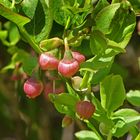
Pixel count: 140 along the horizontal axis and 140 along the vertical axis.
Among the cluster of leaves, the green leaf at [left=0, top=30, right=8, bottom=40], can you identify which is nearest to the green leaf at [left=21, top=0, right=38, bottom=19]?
the cluster of leaves

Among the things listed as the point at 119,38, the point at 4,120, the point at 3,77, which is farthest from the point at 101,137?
the point at 4,120

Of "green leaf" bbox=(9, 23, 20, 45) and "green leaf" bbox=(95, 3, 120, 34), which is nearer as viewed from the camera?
"green leaf" bbox=(95, 3, 120, 34)

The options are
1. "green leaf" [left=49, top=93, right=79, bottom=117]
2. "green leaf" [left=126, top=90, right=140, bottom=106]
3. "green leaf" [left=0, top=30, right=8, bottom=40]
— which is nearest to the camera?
"green leaf" [left=49, top=93, right=79, bottom=117]

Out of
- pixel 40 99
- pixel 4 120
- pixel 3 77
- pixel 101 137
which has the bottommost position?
pixel 4 120

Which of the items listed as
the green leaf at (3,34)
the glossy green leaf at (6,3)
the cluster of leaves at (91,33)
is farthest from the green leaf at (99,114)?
the green leaf at (3,34)

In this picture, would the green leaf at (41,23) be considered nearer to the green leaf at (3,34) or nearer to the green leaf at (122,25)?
the green leaf at (122,25)

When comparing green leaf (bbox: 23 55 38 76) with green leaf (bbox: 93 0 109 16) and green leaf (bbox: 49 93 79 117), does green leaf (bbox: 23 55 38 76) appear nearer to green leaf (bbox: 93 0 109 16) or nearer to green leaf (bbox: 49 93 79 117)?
green leaf (bbox: 49 93 79 117)

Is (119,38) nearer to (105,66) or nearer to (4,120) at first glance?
(105,66)

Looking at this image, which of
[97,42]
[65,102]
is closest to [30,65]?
[65,102]
